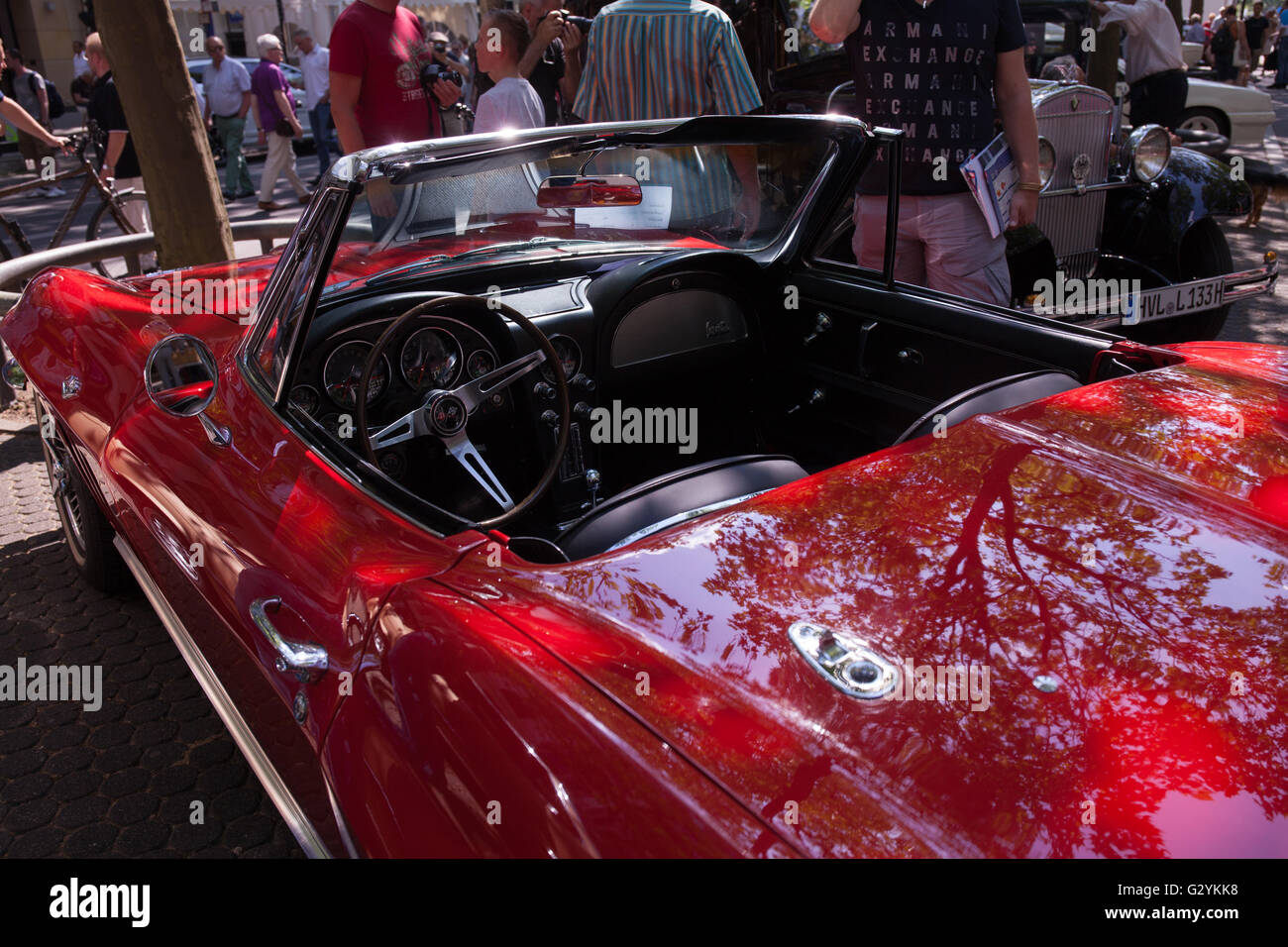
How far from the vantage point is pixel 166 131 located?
5.15 m

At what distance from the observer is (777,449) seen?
3.29m

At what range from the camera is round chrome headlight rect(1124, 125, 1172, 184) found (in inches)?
231

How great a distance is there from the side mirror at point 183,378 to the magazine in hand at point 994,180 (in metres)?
2.63

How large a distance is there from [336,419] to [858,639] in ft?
5.28

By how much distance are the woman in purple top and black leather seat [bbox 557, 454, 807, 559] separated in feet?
35.1

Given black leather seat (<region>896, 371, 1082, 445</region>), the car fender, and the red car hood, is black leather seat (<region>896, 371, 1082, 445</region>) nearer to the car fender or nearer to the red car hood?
the red car hood

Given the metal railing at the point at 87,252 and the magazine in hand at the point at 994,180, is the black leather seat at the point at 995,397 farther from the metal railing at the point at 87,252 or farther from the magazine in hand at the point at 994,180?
the metal railing at the point at 87,252

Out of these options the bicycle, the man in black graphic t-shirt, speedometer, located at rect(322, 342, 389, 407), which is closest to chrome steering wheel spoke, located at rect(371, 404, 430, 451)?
speedometer, located at rect(322, 342, 389, 407)

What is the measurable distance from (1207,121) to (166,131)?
476 inches

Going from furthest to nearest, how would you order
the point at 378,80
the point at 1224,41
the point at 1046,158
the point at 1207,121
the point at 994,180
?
the point at 1224,41 < the point at 1207,121 < the point at 1046,158 < the point at 378,80 < the point at 994,180

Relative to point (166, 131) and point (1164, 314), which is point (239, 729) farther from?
point (1164, 314)

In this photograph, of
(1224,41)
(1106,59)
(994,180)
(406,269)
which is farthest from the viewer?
(1224,41)

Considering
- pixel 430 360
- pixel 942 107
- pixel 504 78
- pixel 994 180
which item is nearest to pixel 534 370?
pixel 430 360
